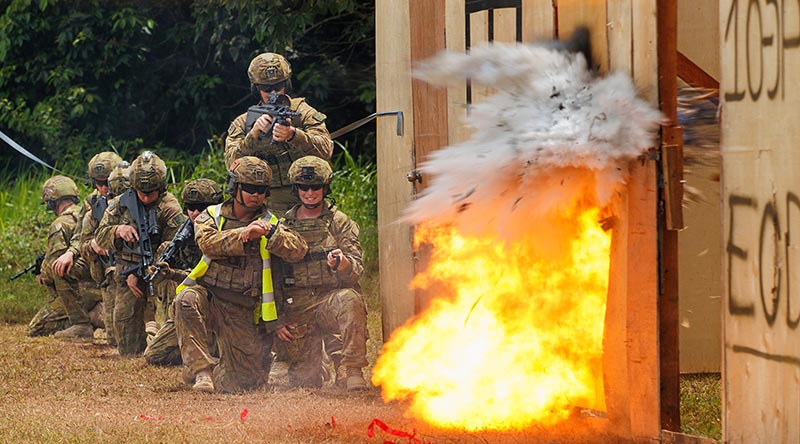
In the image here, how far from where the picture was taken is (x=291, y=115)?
9.27 metres

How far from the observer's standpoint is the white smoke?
18.6ft

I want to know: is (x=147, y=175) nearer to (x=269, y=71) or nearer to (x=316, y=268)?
(x=269, y=71)

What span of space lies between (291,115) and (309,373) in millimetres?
1949

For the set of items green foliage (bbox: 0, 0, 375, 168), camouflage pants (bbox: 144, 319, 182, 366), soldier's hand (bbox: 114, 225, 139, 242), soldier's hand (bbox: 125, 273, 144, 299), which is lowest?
camouflage pants (bbox: 144, 319, 182, 366)

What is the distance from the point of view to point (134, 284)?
33.8 feet

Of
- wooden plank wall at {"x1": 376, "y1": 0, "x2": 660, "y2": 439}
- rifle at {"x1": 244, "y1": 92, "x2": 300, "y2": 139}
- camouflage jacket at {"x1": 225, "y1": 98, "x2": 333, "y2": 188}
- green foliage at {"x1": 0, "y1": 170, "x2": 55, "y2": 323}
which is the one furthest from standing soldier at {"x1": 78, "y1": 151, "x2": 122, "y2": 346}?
wooden plank wall at {"x1": 376, "y1": 0, "x2": 660, "y2": 439}

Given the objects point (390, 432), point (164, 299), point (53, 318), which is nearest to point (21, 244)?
point (53, 318)

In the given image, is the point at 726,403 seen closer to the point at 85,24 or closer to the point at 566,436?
the point at 566,436

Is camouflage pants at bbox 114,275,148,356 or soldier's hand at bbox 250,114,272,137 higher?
soldier's hand at bbox 250,114,272,137

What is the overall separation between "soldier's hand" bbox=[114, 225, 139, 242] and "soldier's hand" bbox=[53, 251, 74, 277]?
157cm

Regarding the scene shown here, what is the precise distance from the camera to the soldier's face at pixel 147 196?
1021 centimetres

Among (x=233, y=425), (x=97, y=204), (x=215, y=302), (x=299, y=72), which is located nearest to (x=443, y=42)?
(x=215, y=302)

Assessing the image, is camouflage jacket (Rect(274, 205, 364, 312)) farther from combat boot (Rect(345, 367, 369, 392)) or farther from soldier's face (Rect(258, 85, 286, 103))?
soldier's face (Rect(258, 85, 286, 103))

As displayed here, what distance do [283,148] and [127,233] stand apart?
1.63 meters
